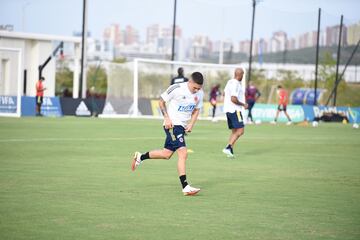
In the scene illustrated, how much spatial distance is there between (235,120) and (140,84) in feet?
68.7

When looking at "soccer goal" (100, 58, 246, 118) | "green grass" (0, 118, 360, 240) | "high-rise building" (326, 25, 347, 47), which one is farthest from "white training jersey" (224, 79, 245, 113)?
"high-rise building" (326, 25, 347, 47)

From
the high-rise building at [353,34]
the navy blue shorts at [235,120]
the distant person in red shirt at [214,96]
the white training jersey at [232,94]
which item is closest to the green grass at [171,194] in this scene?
the navy blue shorts at [235,120]

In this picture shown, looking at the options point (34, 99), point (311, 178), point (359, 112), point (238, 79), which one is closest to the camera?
point (311, 178)

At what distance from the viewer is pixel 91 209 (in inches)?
381

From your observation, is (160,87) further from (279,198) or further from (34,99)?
(279,198)

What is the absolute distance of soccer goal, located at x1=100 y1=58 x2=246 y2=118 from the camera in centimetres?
3916

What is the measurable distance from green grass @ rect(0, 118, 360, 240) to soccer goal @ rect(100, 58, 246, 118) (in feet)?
57.3

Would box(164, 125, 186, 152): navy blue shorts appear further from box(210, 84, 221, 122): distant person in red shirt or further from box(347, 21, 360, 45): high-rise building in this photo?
box(347, 21, 360, 45): high-rise building

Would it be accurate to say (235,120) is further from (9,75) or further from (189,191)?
(9,75)

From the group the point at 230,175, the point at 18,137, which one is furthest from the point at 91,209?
the point at 18,137

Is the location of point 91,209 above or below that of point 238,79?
below

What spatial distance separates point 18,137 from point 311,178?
10836mm

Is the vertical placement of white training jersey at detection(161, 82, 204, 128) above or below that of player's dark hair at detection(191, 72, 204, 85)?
below

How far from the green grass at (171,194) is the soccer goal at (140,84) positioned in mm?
17465
